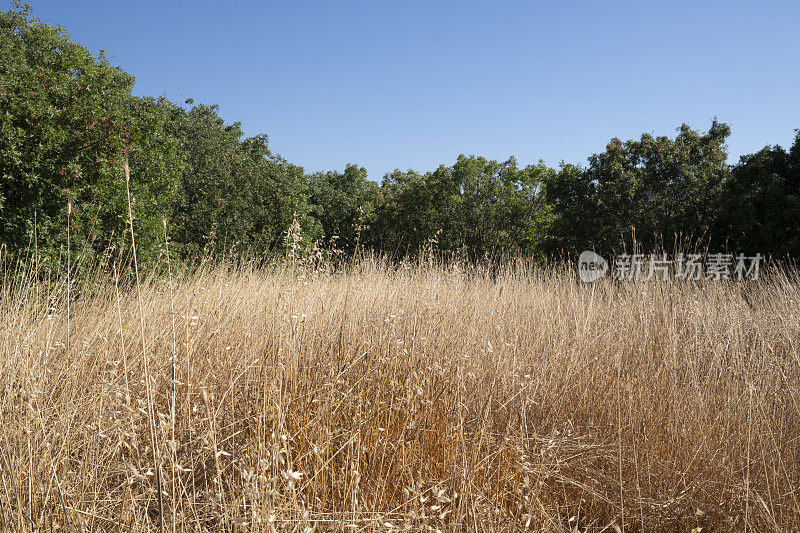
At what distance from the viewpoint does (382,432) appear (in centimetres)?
232

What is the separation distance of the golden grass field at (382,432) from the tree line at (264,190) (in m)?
0.93

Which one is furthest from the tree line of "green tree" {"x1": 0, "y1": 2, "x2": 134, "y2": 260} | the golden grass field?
the golden grass field

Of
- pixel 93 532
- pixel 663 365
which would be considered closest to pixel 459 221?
pixel 663 365

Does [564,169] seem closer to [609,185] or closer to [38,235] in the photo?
[609,185]

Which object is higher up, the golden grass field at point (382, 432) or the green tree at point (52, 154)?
the green tree at point (52, 154)

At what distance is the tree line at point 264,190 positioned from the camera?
567cm

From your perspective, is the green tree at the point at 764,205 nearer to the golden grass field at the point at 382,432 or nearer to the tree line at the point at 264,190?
the tree line at the point at 264,190

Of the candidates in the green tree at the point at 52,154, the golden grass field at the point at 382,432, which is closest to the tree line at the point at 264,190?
the green tree at the point at 52,154

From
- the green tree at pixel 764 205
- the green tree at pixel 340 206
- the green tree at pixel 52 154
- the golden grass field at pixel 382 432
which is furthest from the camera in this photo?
the green tree at pixel 340 206

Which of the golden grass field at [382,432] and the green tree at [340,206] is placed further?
the green tree at [340,206]

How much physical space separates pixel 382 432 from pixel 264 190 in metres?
9.46

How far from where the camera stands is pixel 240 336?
3.49 meters

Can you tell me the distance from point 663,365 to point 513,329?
3.82 ft

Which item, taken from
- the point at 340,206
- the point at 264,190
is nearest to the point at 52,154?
the point at 264,190
